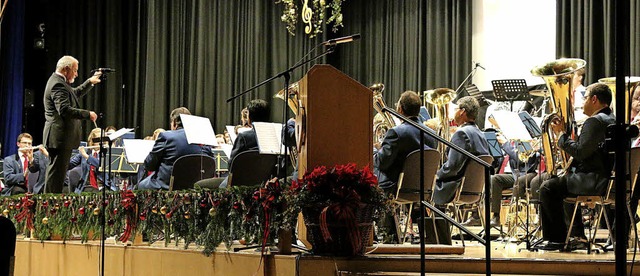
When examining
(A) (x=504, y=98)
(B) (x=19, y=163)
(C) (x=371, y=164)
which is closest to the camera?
(C) (x=371, y=164)

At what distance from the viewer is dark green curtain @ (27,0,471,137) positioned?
14.5m

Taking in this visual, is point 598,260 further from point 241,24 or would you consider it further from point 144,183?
point 241,24

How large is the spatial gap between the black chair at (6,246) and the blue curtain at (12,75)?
11.7 m

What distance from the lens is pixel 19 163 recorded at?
39.7ft

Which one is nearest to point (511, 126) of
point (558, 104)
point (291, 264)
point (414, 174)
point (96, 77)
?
point (558, 104)

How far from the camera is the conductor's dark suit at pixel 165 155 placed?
841 centimetres

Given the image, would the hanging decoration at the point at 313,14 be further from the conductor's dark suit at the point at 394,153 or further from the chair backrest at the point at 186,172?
the conductor's dark suit at the point at 394,153

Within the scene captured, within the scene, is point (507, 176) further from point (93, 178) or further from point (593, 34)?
point (93, 178)

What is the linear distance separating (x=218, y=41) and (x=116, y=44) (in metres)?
1.72

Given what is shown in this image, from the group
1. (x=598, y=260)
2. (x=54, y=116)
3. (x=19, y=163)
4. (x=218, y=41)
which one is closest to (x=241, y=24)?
(x=218, y=41)

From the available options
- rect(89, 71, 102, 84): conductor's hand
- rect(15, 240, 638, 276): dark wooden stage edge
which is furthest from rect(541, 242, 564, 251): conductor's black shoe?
rect(89, 71, 102, 84): conductor's hand

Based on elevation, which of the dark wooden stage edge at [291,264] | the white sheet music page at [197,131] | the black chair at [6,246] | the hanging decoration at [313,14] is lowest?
the dark wooden stage edge at [291,264]

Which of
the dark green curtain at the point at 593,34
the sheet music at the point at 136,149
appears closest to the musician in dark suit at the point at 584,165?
the sheet music at the point at 136,149

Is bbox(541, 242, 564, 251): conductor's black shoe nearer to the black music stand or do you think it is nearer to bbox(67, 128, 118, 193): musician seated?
the black music stand
